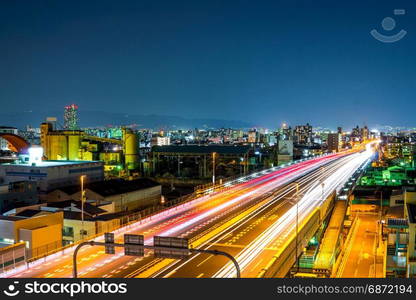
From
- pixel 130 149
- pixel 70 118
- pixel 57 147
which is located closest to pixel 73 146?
pixel 57 147

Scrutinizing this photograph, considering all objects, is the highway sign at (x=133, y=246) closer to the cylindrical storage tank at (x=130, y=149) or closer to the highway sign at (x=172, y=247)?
the highway sign at (x=172, y=247)

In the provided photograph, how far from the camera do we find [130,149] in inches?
1677

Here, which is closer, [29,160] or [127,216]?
[127,216]

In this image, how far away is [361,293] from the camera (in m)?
5.80

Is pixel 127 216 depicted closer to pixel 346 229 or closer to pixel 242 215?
pixel 242 215

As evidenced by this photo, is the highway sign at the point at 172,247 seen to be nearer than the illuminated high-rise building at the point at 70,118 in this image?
Yes

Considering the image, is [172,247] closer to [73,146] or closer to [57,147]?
[73,146]

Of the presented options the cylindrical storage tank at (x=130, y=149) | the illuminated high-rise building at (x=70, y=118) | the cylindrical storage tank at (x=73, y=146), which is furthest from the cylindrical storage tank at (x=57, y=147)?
the illuminated high-rise building at (x=70, y=118)

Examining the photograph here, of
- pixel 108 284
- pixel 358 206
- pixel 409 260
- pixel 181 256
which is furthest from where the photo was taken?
pixel 358 206

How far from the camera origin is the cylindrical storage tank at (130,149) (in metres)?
42.3

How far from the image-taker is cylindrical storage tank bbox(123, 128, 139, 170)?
4228cm

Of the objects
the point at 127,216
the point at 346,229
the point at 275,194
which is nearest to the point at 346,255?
the point at 346,229

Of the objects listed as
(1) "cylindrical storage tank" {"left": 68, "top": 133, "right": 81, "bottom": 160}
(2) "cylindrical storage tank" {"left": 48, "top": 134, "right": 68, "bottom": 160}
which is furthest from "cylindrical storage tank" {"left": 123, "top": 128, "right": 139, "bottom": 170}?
(2) "cylindrical storage tank" {"left": 48, "top": 134, "right": 68, "bottom": 160}

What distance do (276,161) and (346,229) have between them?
1226 inches
